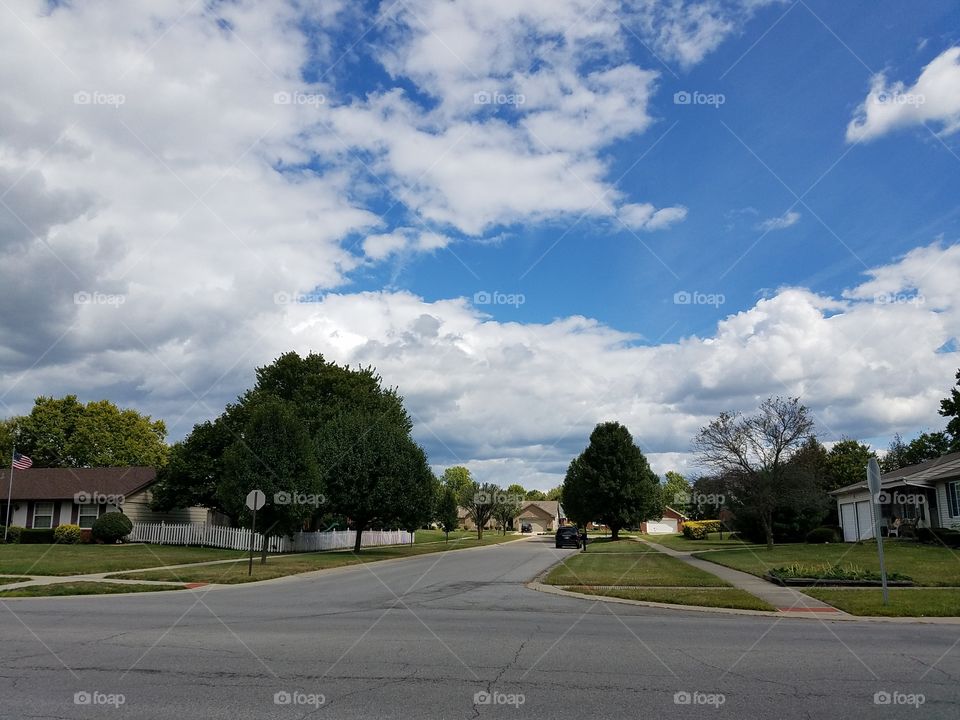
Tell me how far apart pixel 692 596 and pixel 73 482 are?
44.3 m

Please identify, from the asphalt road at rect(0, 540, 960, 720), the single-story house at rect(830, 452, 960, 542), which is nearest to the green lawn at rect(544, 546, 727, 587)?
the asphalt road at rect(0, 540, 960, 720)

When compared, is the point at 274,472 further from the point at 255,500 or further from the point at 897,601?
the point at 897,601

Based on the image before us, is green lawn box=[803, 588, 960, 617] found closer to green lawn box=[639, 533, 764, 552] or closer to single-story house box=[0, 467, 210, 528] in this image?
green lawn box=[639, 533, 764, 552]

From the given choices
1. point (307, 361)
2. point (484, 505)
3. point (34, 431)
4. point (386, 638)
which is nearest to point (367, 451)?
point (307, 361)

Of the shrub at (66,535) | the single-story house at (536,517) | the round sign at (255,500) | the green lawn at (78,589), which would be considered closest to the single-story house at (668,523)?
the single-story house at (536,517)

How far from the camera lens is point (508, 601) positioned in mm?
16969

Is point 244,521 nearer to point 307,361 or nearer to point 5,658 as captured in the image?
point 5,658

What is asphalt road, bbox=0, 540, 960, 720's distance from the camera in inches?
268

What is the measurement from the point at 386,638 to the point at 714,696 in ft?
16.9

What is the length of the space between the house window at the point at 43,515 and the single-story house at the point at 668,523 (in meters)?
94.4

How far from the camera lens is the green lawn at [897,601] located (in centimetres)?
1389

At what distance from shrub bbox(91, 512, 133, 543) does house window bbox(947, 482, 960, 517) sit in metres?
42.8

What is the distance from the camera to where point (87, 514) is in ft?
152

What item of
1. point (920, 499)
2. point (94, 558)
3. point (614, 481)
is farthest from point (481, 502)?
point (94, 558)
